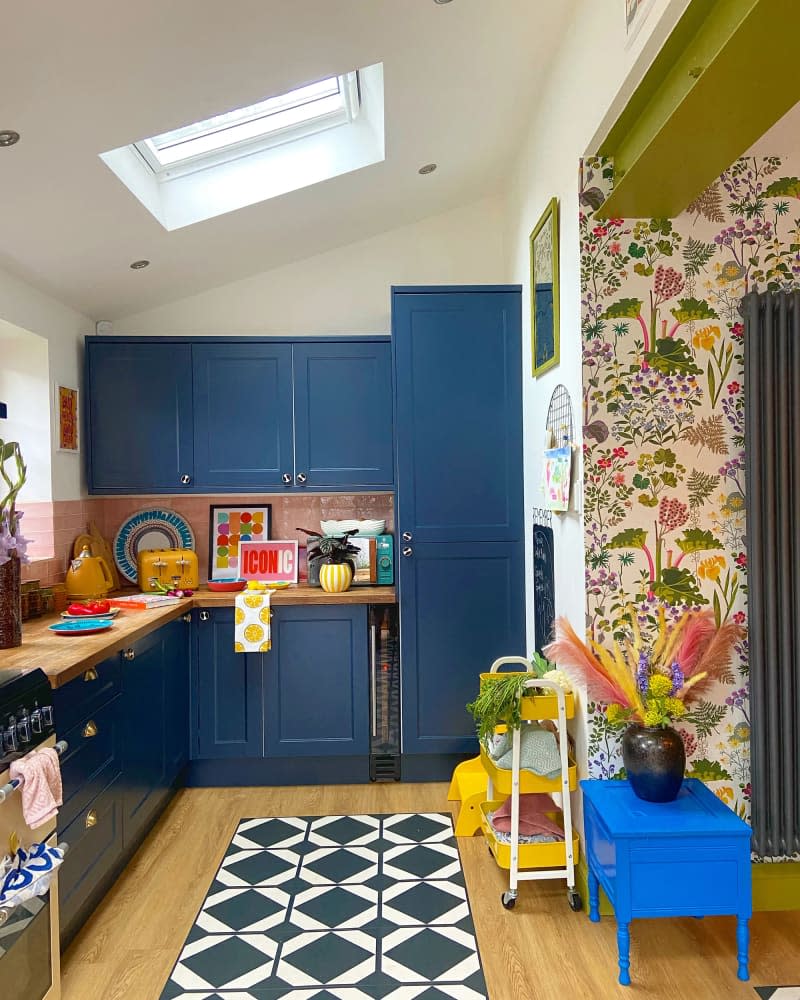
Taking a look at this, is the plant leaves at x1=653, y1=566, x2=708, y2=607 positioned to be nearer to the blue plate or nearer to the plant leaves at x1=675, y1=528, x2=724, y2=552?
the plant leaves at x1=675, y1=528, x2=724, y2=552

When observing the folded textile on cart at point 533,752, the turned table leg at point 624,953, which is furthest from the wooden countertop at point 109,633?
the turned table leg at point 624,953

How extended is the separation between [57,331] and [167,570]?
1.28 meters

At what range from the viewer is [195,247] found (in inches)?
152

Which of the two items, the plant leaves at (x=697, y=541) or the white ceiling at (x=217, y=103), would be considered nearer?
the white ceiling at (x=217, y=103)

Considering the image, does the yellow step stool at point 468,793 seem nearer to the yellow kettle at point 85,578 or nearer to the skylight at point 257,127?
the yellow kettle at point 85,578

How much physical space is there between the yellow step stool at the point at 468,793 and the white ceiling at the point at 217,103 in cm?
265

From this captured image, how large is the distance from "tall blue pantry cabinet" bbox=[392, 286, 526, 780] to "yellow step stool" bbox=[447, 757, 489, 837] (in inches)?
10.2

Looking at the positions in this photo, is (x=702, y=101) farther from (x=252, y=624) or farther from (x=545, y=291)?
(x=252, y=624)

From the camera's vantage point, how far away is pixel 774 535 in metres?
2.63

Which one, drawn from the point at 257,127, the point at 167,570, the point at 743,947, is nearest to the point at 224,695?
the point at 167,570

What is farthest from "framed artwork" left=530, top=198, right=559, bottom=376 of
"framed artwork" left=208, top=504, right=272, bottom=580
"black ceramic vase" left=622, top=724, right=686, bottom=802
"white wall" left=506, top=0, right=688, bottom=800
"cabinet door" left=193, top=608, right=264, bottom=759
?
"cabinet door" left=193, top=608, right=264, bottom=759

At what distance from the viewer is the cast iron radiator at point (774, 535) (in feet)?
8.61

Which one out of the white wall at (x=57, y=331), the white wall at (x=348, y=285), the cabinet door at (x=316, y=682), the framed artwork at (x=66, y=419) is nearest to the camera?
the white wall at (x=57, y=331)

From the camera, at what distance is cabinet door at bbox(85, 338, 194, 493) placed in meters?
4.22
